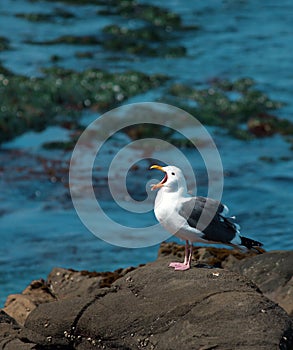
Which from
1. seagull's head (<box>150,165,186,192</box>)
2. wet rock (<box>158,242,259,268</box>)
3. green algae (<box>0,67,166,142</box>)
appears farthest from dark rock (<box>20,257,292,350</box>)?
green algae (<box>0,67,166,142</box>)

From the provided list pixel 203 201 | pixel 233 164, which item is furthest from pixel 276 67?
pixel 203 201

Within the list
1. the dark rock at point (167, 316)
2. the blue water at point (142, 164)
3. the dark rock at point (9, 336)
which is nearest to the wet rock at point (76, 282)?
the dark rock at point (9, 336)

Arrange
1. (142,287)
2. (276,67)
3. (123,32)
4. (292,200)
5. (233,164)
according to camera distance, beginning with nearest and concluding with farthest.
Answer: (142,287) → (292,200) → (233,164) → (276,67) → (123,32)

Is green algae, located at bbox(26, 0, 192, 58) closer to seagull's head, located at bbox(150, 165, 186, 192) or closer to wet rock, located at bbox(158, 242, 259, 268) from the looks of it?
wet rock, located at bbox(158, 242, 259, 268)

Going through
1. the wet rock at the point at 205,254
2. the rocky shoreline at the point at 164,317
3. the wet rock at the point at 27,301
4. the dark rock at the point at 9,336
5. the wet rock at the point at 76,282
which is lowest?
the wet rock at the point at 27,301

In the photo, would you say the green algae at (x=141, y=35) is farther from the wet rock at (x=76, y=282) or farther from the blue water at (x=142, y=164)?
the wet rock at (x=76, y=282)

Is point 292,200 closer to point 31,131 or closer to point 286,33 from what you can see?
point 31,131

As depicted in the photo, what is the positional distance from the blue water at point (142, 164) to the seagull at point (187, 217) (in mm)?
4434

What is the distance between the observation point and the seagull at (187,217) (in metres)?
7.54

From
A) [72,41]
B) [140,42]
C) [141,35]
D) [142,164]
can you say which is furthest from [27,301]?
[141,35]

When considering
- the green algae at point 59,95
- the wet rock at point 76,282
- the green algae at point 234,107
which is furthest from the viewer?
the green algae at point 59,95

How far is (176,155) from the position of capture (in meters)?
16.4

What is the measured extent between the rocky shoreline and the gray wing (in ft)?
0.99

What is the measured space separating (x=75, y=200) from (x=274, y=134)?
469cm
